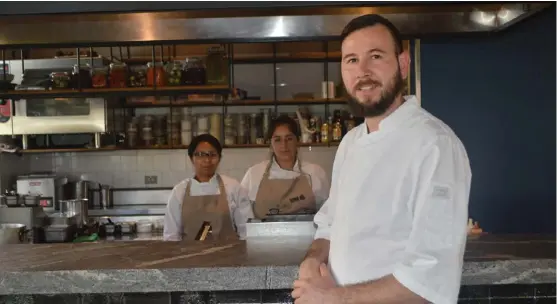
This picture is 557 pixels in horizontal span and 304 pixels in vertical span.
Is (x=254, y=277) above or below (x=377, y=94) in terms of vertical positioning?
below

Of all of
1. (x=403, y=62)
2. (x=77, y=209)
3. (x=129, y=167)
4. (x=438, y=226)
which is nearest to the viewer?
(x=438, y=226)

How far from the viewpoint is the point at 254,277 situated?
80.1 inches

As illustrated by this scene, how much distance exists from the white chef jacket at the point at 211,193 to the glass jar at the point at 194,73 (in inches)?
29.3

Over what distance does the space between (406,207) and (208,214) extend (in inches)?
114

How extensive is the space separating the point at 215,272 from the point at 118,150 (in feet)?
15.7

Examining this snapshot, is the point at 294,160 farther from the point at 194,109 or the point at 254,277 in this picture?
the point at 254,277

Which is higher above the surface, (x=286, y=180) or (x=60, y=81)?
(x=60, y=81)

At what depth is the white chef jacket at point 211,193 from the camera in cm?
426

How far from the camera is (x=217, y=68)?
4102 mm

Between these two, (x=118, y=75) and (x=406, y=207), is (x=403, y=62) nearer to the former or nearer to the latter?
(x=406, y=207)

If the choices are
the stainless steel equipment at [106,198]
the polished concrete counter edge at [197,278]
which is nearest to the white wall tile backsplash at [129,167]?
the stainless steel equipment at [106,198]

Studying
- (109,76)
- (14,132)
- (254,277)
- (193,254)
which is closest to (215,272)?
(254,277)

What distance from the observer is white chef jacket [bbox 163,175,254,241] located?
14.0ft

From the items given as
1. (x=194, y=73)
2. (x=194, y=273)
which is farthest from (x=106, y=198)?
(x=194, y=273)
